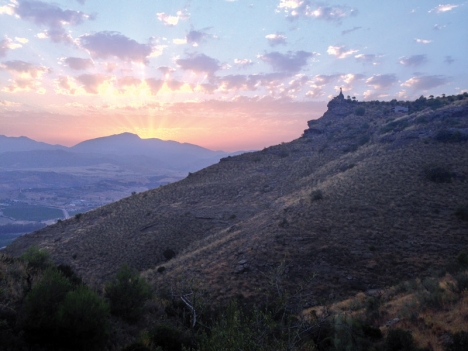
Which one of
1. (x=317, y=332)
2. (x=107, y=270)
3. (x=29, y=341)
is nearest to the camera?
(x=29, y=341)

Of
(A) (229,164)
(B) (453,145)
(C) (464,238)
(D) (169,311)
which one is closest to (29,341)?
(D) (169,311)

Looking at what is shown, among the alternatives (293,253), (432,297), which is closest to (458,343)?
(432,297)

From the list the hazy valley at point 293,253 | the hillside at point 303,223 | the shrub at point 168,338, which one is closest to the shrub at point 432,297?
the hazy valley at point 293,253

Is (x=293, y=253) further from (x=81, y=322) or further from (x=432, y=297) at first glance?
(x=81, y=322)

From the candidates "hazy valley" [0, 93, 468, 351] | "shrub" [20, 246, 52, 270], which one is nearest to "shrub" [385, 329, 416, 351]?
"hazy valley" [0, 93, 468, 351]

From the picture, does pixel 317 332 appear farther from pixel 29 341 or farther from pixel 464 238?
pixel 464 238

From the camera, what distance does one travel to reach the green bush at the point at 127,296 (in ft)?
39.3

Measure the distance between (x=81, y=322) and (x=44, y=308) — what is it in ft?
3.85

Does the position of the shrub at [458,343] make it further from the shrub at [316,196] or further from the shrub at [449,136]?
the shrub at [449,136]

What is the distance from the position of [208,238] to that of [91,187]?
16355 cm

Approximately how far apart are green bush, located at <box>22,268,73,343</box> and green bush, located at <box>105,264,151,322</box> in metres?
3.39

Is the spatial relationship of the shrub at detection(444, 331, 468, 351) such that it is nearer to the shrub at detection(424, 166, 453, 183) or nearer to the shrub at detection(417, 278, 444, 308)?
the shrub at detection(417, 278, 444, 308)

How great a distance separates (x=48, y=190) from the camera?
16300cm

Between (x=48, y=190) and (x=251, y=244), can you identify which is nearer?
(x=251, y=244)
